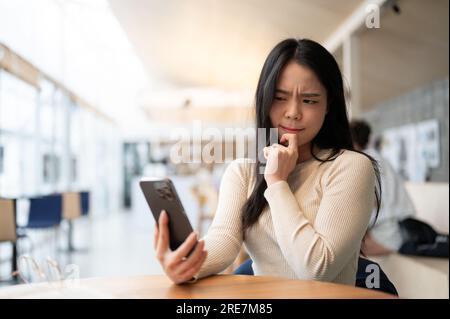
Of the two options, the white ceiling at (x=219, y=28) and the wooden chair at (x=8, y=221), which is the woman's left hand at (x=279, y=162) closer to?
the white ceiling at (x=219, y=28)

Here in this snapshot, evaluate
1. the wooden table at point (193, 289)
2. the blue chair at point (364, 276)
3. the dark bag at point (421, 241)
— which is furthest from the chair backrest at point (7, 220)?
the dark bag at point (421, 241)

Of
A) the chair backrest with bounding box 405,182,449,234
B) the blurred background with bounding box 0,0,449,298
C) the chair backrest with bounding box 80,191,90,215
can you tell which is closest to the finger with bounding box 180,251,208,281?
the blurred background with bounding box 0,0,449,298

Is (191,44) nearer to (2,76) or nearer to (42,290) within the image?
(2,76)

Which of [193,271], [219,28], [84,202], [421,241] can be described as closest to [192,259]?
[193,271]

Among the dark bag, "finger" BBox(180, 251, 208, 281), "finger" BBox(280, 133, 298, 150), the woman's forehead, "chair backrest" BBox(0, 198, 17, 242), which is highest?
the woman's forehead

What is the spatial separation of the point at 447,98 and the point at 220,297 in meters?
4.95

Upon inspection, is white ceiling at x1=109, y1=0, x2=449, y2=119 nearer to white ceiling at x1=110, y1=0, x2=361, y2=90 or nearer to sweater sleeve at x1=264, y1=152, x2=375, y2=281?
white ceiling at x1=110, y1=0, x2=361, y2=90

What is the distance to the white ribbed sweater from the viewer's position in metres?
0.95

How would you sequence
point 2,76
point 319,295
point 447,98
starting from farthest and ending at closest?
point 447,98, point 2,76, point 319,295

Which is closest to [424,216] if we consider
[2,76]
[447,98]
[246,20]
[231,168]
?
[447,98]

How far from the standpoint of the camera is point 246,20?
8.36 ft

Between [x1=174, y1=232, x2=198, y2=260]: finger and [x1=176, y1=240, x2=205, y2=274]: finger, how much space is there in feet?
0.04

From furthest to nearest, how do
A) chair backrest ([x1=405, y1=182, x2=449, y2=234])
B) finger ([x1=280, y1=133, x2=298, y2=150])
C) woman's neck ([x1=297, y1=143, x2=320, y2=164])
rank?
chair backrest ([x1=405, y1=182, x2=449, y2=234]), woman's neck ([x1=297, y1=143, x2=320, y2=164]), finger ([x1=280, y1=133, x2=298, y2=150])

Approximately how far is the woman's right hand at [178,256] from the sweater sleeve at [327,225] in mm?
220
